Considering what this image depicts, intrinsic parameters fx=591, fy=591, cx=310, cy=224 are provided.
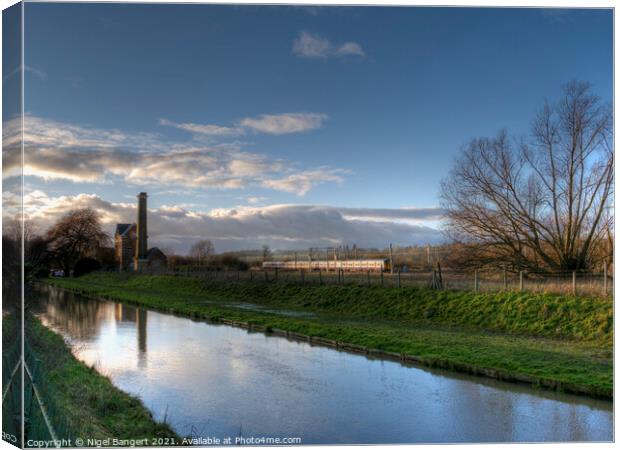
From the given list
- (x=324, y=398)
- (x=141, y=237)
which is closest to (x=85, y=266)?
(x=141, y=237)

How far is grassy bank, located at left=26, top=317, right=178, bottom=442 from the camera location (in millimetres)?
6973

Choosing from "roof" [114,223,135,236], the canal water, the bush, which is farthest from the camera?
"roof" [114,223,135,236]

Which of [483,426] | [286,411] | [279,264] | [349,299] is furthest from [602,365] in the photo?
[279,264]

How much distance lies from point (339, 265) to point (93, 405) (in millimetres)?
26815

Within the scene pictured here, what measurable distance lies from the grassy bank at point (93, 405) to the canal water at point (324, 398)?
0.33 meters

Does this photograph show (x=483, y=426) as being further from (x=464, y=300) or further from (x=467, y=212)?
(x=467, y=212)

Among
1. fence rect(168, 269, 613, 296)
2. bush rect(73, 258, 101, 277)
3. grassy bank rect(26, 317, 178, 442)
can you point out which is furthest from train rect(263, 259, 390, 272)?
grassy bank rect(26, 317, 178, 442)

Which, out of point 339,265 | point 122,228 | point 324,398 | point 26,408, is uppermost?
point 122,228

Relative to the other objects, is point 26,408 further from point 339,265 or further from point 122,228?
point 122,228

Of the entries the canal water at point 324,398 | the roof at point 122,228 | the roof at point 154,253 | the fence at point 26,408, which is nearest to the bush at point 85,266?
the roof at point 122,228

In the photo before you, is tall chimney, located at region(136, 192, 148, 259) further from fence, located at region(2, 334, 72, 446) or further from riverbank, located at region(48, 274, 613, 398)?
fence, located at region(2, 334, 72, 446)

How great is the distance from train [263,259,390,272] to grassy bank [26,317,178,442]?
70.1ft

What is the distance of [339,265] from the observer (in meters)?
34.5

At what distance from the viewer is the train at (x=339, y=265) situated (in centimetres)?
3169
